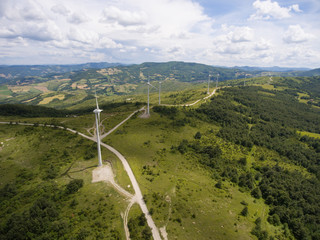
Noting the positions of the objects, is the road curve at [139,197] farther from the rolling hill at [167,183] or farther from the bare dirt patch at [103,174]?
the bare dirt patch at [103,174]

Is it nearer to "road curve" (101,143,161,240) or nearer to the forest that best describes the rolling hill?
the forest

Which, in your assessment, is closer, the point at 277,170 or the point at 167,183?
the point at 167,183

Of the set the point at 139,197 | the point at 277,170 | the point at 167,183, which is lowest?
the point at 277,170

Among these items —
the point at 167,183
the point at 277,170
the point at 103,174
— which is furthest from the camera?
the point at 277,170

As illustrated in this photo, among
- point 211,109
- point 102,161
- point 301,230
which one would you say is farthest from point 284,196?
point 211,109

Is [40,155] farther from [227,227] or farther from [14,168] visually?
[227,227]

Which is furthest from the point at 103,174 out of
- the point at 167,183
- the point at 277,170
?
the point at 277,170

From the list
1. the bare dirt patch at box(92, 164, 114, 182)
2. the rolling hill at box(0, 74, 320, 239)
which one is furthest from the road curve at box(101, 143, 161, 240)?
the bare dirt patch at box(92, 164, 114, 182)

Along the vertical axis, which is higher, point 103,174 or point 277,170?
point 103,174

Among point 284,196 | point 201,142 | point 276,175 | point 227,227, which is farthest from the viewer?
point 201,142

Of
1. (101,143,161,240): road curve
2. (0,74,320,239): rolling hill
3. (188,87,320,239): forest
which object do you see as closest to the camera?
(101,143,161,240): road curve

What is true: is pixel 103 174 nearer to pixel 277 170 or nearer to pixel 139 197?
pixel 139 197
